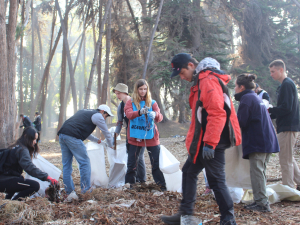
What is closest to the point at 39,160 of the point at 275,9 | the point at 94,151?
the point at 94,151

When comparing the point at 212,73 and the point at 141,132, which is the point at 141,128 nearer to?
the point at 141,132

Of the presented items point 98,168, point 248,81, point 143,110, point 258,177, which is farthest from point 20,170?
point 248,81

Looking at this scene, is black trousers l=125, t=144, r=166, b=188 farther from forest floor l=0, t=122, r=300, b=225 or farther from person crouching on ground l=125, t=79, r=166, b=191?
forest floor l=0, t=122, r=300, b=225

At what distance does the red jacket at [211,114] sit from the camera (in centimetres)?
234

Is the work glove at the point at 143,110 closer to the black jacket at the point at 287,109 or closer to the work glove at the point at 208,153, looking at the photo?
the work glove at the point at 208,153

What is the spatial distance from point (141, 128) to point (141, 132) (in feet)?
0.21

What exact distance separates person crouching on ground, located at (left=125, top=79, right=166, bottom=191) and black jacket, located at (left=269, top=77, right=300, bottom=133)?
175 centimetres

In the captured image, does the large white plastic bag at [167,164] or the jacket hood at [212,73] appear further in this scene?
the large white plastic bag at [167,164]

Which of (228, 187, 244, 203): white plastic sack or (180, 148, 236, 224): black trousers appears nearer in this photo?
(180, 148, 236, 224): black trousers

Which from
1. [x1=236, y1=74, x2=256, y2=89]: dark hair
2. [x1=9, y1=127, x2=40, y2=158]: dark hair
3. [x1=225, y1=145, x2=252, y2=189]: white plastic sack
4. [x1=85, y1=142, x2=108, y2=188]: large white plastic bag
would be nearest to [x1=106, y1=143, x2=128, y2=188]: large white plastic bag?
[x1=85, y1=142, x2=108, y2=188]: large white plastic bag

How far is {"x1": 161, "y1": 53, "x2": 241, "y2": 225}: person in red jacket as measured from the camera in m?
2.35

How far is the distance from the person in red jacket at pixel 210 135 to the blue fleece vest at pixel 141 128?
1427 millimetres

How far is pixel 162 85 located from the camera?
16.7 meters

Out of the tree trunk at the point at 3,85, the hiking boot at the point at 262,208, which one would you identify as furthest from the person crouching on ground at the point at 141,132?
the tree trunk at the point at 3,85
